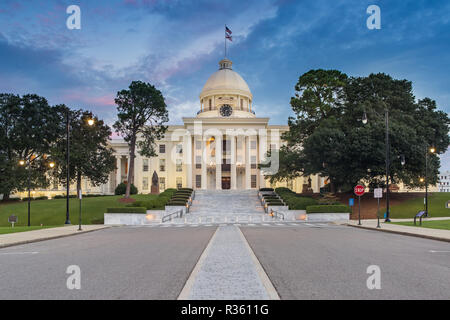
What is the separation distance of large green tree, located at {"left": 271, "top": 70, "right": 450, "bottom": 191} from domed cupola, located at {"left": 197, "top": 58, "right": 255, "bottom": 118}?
2888 centimetres

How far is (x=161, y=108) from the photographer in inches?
1742

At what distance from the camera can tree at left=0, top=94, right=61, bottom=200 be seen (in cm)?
4606

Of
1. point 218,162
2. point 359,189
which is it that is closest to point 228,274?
point 359,189

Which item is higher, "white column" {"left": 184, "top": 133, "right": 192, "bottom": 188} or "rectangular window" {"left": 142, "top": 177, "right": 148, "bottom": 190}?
"white column" {"left": 184, "top": 133, "right": 192, "bottom": 188}

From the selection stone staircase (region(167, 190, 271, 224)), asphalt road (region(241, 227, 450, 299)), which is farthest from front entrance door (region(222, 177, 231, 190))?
asphalt road (region(241, 227, 450, 299))

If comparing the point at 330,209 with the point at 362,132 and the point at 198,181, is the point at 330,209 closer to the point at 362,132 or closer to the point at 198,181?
the point at 362,132

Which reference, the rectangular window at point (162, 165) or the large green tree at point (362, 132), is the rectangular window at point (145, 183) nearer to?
the rectangular window at point (162, 165)

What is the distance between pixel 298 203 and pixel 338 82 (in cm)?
1865

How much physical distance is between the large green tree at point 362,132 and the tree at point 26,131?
31494mm

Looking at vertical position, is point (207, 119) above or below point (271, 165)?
above

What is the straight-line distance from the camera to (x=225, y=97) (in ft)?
268

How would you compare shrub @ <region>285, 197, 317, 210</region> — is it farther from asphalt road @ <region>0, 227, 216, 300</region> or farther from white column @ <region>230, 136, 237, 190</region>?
white column @ <region>230, 136, 237, 190</region>
